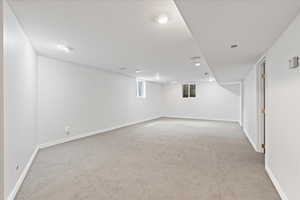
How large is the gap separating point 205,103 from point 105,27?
813 centimetres

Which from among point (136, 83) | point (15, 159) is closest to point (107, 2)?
point (15, 159)

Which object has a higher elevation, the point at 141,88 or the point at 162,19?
the point at 162,19

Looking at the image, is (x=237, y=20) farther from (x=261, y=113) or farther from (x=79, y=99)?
(x=79, y=99)

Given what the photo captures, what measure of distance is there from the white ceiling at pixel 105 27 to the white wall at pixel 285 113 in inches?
47.9

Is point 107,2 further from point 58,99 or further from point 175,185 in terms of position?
point 58,99

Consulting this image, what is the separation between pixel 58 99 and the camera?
169 inches

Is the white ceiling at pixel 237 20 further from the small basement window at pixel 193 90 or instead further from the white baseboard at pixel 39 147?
the small basement window at pixel 193 90

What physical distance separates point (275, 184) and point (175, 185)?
4.46 ft

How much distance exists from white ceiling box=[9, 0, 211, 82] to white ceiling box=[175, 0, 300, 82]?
348 mm

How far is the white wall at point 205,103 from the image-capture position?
866cm

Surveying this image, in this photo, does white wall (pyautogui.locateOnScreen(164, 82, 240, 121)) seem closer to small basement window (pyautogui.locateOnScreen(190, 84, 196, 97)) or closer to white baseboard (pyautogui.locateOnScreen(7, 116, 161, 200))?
Result: small basement window (pyautogui.locateOnScreen(190, 84, 196, 97))

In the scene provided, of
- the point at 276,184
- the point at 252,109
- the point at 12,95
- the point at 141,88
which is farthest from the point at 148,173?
the point at 141,88

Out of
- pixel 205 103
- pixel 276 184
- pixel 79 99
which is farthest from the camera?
pixel 205 103

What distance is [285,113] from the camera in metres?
1.90
